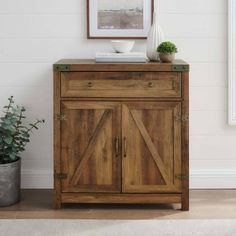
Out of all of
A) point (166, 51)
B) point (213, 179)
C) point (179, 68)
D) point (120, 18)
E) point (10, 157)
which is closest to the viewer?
point (179, 68)

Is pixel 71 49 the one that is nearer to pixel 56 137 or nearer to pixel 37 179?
pixel 56 137

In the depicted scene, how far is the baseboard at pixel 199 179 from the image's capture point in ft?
13.1

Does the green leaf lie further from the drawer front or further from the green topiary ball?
the green topiary ball

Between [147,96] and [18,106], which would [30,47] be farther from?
[147,96]

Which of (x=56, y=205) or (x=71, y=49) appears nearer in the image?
(x=56, y=205)

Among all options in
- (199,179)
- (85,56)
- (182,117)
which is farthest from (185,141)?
(85,56)

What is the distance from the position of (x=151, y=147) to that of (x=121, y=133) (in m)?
0.21

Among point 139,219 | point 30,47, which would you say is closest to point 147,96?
point 139,219

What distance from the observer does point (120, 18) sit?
3865 mm

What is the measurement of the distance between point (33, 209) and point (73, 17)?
1.37 meters

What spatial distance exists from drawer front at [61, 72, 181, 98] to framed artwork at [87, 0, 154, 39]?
1.85 ft

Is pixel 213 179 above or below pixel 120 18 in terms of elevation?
below

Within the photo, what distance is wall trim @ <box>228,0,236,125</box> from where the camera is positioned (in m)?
3.85

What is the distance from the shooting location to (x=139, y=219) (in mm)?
3322
